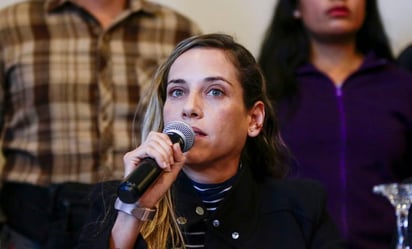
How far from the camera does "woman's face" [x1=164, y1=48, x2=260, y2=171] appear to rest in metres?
1.26

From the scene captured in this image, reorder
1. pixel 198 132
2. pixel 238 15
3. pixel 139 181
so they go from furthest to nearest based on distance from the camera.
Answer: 1. pixel 238 15
2. pixel 198 132
3. pixel 139 181

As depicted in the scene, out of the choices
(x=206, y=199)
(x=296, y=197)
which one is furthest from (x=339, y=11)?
(x=206, y=199)

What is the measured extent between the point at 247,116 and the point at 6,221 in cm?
77

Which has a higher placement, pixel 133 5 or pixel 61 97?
pixel 133 5

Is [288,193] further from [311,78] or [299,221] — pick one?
[311,78]

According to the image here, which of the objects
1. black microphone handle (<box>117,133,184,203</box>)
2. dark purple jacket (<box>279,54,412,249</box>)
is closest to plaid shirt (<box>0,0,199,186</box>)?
dark purple jacket (<box>279,54,412,249</box>)

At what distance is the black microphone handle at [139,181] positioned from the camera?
0.96 meters

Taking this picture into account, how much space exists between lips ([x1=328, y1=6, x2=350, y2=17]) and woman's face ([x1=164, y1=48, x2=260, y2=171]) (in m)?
0.64

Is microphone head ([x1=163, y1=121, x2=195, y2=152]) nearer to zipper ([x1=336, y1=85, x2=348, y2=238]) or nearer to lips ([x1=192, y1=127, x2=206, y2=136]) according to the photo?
lips ([x1=192, y1=127, x2=206, y2=136])

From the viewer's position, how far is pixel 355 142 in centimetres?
181

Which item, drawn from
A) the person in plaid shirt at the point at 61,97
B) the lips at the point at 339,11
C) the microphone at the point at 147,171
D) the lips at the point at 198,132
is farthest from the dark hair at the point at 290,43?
the microphone at the point at 147,171

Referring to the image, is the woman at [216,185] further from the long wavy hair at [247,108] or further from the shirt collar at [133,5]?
the shirt collar at [133,5]

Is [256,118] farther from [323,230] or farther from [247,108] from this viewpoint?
[323,230]

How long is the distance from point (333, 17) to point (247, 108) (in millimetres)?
649
